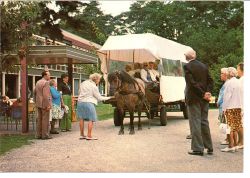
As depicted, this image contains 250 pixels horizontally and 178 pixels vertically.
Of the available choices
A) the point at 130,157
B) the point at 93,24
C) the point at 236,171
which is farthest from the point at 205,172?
the point at 93,24

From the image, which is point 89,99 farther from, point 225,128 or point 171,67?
point 171,67

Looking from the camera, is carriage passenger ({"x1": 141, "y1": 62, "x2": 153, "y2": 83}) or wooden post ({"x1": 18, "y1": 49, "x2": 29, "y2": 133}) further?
carriage passenger ({"x1": 141, "y1": 62, "x2": 153, "y2": 83})

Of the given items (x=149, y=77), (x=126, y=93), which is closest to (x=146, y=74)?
(x=149, y=77)

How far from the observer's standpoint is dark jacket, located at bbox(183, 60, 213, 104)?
9.19 m

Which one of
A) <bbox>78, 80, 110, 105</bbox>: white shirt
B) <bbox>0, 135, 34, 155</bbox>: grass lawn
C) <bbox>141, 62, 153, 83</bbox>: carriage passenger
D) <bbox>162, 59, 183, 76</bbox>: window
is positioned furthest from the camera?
<bbox>141, 62, 153, 83</bbox>: carriage passenger

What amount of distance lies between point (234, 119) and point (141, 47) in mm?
4757

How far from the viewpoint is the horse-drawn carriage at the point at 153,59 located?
13898 millimetres

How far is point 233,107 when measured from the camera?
968 cm

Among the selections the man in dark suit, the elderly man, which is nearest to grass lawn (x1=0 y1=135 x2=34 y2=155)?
the elderly man

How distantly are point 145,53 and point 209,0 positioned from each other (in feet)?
22.0

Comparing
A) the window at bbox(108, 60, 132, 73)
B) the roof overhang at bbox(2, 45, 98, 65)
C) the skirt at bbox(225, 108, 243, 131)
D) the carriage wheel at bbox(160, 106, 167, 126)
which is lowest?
the carriage wheel at bbox(160, 106, 167, 126)

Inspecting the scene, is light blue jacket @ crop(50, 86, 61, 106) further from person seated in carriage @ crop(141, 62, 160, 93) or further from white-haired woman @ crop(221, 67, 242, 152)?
white-haired woman @ crop(221, 67, 242, 152)

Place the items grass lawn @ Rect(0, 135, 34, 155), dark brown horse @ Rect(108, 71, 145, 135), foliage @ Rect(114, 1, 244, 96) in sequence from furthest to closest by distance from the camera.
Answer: dark brown horse @ Rect(108, 71, 145, 135) < grass lawn @ Rect(0, 135, 34, 155) < foliage @ Rect(114, 1, 244, 96)

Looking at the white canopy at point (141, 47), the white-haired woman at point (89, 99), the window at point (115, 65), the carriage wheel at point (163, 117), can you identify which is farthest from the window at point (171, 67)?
the white-haired woman at point (89, 99)
